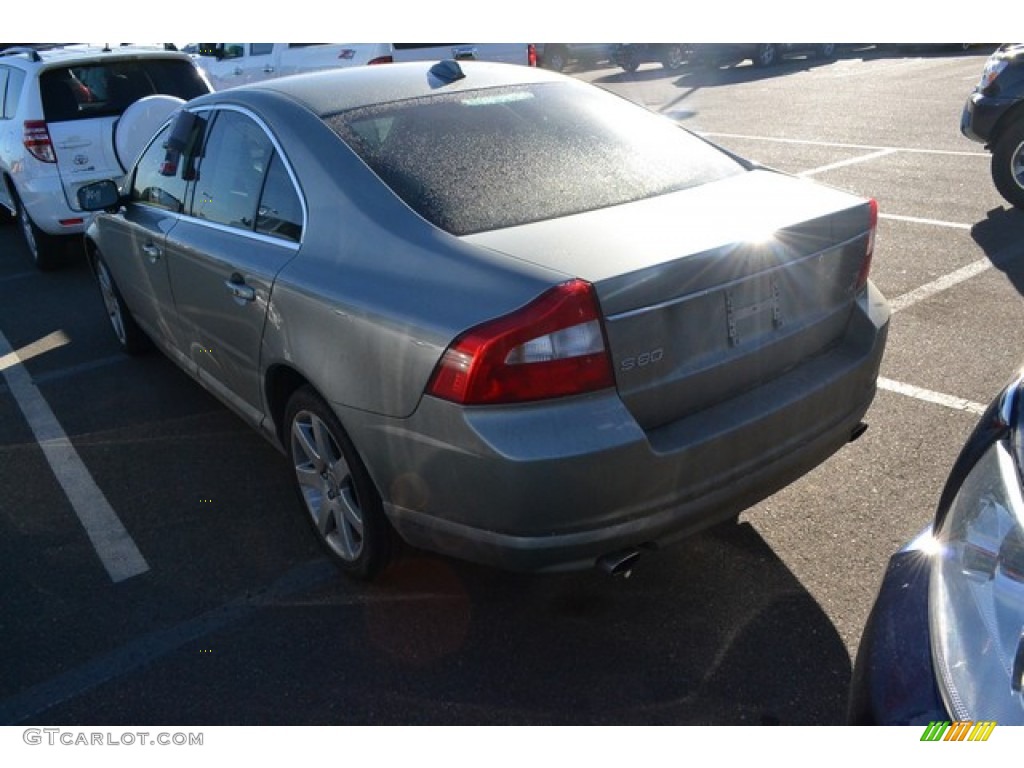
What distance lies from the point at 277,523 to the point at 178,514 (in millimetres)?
445

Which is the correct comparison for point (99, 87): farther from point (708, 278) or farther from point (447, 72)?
point (708, 278)

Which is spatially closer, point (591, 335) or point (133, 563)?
point (591, 335)

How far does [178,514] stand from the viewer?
3852 mm

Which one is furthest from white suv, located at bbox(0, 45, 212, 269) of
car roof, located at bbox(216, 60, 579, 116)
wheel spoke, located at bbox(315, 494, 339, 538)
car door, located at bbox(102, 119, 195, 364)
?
wheel spoke, located at bbox(315, 494, 339, 538)

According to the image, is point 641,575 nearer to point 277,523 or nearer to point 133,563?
point 277,523

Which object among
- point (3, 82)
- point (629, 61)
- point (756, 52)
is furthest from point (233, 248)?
point (629, 61)

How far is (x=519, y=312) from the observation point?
2416mm

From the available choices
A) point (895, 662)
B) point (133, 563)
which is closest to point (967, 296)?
point (895, 662)

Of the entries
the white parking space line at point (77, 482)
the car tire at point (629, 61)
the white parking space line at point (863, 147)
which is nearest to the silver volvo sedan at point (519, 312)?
the white parking space line at point (77, 482)

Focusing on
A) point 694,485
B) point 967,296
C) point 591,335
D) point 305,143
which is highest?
point 305,143

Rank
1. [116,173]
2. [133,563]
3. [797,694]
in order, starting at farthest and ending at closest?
[116,173] < [133,563] < [797,694]

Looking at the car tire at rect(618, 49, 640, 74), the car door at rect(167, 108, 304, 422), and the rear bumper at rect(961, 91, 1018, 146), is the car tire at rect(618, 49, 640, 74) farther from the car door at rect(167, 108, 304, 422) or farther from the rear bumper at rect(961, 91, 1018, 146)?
the car door at rect(167, 108, 304, 422)

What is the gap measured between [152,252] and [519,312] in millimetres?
2576

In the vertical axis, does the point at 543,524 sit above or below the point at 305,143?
below
